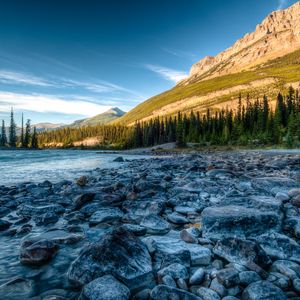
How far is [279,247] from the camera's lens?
4.45m

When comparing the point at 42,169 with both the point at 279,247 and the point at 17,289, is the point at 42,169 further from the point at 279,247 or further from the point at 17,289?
the point at 279,247

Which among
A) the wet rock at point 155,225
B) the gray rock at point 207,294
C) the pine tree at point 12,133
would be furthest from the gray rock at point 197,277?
the pine tree at point 12,133

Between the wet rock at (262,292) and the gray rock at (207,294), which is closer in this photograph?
the wet rock at (262,292)

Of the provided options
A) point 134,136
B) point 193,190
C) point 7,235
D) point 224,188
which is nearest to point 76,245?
point 7,235

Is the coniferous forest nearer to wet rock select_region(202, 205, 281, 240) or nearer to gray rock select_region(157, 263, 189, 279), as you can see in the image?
wet rock select_region(202, 205, 281, 240)

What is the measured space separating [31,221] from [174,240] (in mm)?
4235

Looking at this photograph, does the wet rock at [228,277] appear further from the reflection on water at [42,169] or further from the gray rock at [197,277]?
the reflection on water at [42,169]

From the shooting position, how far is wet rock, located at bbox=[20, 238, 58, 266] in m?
4.51

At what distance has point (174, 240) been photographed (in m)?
5.14

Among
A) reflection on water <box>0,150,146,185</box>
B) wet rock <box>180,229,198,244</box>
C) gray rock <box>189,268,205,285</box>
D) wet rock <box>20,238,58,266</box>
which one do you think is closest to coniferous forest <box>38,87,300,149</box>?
reflection on water <box>0,150,146,185</box>

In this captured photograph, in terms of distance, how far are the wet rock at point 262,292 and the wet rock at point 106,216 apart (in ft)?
14.0

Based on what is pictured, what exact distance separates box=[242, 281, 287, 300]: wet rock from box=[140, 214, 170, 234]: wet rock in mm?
2786

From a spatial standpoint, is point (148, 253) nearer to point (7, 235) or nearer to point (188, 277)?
point (188, 277)

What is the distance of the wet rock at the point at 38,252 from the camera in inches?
178
